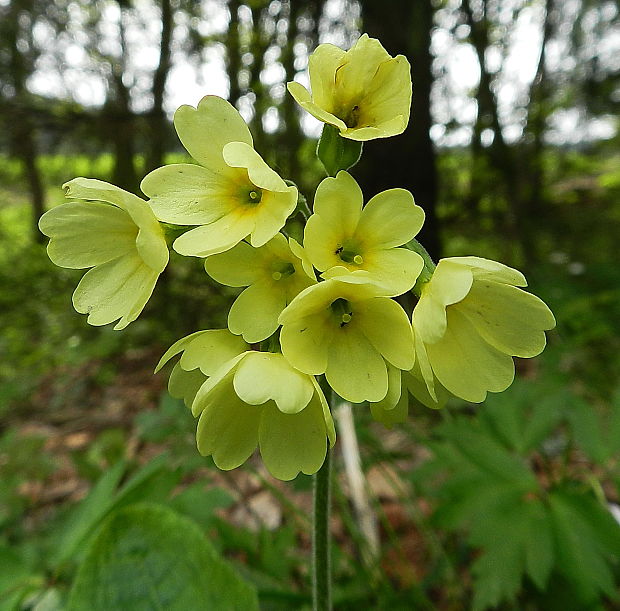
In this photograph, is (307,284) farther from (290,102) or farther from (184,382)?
(290,102)

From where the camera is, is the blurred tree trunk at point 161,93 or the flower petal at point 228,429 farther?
the blurred tree trunk at point 161,93

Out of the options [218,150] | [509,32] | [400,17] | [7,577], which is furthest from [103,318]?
[509,32]

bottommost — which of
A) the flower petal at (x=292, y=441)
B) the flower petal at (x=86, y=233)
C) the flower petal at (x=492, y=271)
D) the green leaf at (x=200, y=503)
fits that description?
the green leaf at (x=200, y=503)

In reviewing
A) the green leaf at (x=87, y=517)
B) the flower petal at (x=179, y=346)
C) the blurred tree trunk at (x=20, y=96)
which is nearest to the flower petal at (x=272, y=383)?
the flower petal at (x=179, y=346)

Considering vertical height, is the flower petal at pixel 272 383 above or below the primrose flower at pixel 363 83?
below

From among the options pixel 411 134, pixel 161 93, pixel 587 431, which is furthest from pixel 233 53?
pixel 587 431

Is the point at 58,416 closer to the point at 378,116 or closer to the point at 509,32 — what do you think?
the point at 378,116

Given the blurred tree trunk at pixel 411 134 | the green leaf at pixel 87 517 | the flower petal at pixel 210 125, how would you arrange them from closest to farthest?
the flower petal at pixel 210 125 → the green leaf at pixel 87 517 → the blurred tree trunk at pixel 411 134

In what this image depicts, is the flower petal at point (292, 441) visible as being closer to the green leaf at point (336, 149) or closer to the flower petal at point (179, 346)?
the flower petal at point (179, 346)
